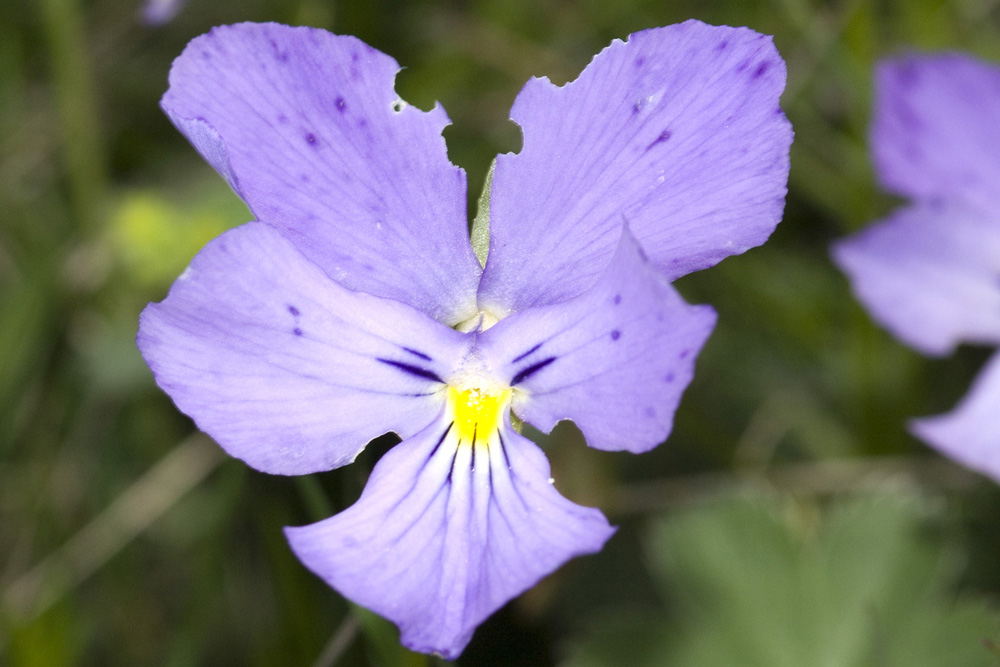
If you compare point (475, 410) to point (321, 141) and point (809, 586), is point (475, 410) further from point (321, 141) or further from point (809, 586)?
point (809, 586)

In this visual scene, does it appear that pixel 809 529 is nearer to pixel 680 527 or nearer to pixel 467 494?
pixel 680 527

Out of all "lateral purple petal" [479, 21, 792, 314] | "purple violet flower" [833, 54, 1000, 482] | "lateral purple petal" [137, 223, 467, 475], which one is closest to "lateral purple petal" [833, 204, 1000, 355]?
Result: "purple violet flower" [833, 54, 1000, 482]

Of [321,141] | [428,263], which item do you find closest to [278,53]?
[321,141]

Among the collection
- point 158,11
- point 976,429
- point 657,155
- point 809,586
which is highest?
point 158,11

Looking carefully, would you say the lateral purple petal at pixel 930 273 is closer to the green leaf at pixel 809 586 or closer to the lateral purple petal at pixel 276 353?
the green leaf at pixel 809 586

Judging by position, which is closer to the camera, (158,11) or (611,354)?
(611,354)

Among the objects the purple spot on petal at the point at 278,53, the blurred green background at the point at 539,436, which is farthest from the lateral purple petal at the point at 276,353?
the blurred green background at the point at 539,436

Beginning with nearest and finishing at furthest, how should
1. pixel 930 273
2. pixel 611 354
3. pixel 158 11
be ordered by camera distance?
pixel 611 354, pixel 158 11, pixel 930 273
